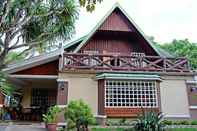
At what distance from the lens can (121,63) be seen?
14648mm

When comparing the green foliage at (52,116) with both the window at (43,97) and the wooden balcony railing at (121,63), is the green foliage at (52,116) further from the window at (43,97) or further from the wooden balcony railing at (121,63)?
the window at (43,97)

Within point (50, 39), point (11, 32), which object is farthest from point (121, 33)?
point (11, 32)

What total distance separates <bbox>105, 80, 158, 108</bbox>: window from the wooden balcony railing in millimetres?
898

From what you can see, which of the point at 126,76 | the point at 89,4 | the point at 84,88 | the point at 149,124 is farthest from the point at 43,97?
the point at 89,4

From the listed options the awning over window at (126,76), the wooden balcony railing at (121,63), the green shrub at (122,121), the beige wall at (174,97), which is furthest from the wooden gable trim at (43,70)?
the beige wall at (174,97)

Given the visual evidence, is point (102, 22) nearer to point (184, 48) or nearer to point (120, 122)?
point (120, 122)

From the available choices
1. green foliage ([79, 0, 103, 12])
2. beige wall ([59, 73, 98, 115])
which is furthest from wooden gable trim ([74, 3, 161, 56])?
green foliage ([79, 0, 103, 12])

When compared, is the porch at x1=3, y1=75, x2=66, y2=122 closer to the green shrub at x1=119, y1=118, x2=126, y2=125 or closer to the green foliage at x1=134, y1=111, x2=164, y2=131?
the green shrub at x1=119, y1=118, x2=126, y2=125

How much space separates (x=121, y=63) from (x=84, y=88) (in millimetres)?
2745

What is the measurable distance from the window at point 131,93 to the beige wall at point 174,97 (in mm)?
765

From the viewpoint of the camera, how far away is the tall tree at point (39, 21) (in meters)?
10.7

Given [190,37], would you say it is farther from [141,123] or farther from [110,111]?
[141,123]

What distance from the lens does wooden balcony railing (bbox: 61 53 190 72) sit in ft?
45.9

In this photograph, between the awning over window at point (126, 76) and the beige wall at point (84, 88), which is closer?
the awning over window at point (126, 76)
